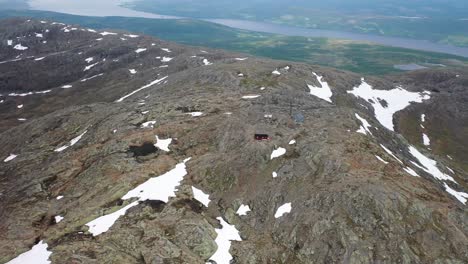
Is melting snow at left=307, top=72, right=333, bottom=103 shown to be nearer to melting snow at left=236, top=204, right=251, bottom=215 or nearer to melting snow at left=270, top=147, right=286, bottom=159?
melting snow at left=270, top=147, right=286, bottom=159

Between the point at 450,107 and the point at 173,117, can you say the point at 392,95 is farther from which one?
the point at 173,117

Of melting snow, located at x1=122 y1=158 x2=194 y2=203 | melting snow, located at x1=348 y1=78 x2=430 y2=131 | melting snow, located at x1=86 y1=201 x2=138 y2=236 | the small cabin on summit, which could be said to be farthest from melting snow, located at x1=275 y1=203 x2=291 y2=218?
melting snow, located at x1=348 y1=78 x2=430 y2=131

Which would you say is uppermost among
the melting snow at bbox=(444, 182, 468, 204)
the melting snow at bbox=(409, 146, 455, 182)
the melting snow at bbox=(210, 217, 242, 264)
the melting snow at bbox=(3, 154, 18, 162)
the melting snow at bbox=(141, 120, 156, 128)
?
the melting snow at bbox=(210, 217, 242, 264)

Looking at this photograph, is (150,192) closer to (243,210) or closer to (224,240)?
(243,210)

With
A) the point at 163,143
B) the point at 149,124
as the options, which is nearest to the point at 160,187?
the point at 163,143

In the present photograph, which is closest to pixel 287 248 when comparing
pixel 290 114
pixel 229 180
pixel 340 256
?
pixel 340 256

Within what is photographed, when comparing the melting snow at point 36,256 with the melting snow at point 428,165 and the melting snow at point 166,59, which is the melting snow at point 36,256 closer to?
the melting snow at point 428,165
